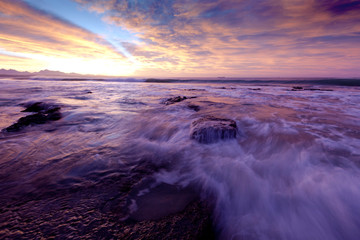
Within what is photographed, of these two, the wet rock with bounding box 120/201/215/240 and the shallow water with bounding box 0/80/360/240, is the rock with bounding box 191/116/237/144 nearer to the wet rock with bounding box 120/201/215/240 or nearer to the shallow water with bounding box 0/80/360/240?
the shallow water with bounding box 0/80/360/240

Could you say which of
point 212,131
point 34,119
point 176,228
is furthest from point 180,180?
point 34,119

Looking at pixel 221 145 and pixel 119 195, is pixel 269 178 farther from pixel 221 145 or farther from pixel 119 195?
pixel 119 195

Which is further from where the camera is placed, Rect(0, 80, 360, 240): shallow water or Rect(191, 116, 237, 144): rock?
Rect(191, 116, 237, 144): rock

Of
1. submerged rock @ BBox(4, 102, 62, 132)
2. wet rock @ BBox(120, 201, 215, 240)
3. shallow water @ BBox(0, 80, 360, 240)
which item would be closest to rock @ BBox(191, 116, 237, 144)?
shallow water @ BBox(0, 80, 360, 240)

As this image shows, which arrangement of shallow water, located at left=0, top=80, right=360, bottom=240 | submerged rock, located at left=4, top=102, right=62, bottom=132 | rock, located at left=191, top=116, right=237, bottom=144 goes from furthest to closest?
submerged rock, located at left=4, top=102, right=62, bottom=132 < rock, located at left=191, top=116, right=237, bottom=144 < shallow water, located at left=0, top=80, right=360, bottom=240

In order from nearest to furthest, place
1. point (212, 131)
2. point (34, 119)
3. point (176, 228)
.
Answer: point (176, 228)
point (212, 131)
point (34, 119)

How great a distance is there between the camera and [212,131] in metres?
3.96

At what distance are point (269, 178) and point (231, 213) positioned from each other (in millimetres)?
1164

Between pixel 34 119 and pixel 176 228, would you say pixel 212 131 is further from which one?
pixel 34 119

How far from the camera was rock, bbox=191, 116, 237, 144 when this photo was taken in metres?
Result: 3.92

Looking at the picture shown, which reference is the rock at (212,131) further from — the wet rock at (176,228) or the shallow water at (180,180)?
the wet rock at (176,228)

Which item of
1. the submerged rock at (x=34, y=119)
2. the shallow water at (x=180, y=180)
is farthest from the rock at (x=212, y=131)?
the submerged rock at (x=34, y=119)

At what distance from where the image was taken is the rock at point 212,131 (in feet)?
12.9

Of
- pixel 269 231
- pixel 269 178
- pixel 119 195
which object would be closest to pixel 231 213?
pixel 269 231
